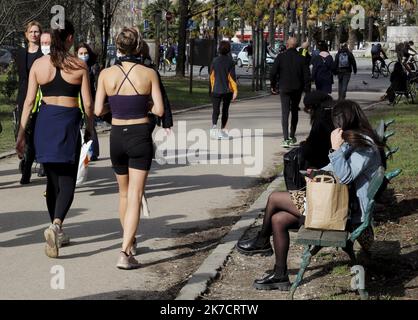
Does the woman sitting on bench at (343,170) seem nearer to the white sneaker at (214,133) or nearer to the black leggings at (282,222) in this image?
the black leggings at (282,222)

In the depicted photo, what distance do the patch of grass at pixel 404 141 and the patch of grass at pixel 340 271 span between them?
311 centimetres

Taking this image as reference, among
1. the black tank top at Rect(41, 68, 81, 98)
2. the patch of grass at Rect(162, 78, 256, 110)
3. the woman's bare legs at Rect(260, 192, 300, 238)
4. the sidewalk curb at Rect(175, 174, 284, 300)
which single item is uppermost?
the black tank top at Rect(41, 68, 81, 98)

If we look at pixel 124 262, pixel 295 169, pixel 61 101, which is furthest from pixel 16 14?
pixel 124 262

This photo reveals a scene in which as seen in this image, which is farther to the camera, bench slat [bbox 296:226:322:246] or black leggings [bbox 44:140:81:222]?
black leggings [bbox 44:140:81:222]

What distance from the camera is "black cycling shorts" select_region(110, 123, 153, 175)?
22.2 feet

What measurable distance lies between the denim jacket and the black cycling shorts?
1517 millimetres

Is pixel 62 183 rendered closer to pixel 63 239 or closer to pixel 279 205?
pixel 63 239

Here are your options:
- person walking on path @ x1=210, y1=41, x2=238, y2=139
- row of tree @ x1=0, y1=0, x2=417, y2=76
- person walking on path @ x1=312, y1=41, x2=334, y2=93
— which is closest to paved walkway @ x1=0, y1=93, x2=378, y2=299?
person walking on path @ x1=210, y1=41, x2=238, y2=139

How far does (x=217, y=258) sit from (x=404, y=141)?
7721mm

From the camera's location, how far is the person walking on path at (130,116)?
22.2 feet

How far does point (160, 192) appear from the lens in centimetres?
1040

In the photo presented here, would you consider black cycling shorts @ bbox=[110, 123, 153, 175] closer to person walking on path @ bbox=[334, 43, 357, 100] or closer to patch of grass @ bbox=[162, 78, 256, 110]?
patch of grass @ bbox=[162, 78, 256, 110]

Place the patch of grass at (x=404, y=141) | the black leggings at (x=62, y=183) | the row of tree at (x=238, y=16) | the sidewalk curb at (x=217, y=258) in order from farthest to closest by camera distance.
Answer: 1. the row of tree at (x=238, y=16)
2. the patch of grass at (x=404, y=141)
3. the black leggings at (x=62, y=183)
4. the sidewalk curb at (x=217, y=258)

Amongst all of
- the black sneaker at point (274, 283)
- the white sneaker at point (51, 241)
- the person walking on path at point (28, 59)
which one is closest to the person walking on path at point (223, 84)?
the person walking on path at point (28, 59)
